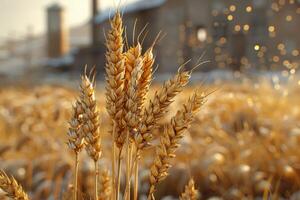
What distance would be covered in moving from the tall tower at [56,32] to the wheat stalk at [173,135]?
1439 inches

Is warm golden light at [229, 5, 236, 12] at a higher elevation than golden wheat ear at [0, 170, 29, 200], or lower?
higher

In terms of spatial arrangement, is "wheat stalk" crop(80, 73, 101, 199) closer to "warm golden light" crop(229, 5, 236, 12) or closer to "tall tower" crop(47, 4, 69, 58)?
"warm golden light" crop(229, 5, 236, 12)

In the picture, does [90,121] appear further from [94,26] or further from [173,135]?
[94,26]

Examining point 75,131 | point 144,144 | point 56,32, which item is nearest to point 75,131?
point 75,131

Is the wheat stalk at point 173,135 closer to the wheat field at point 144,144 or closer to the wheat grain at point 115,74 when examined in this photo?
the wheat field at point 144,144

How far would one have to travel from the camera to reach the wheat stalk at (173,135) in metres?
1.17

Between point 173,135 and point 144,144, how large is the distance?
0.07 meters

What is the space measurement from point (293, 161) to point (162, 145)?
6.66 feet

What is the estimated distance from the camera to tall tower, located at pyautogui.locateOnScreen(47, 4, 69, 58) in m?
37.3

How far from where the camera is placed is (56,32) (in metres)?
37.6

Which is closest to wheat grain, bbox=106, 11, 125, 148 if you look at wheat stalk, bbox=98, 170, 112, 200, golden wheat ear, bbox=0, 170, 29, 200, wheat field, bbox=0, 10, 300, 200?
wheat field, bbox=0, 10, 300, 200

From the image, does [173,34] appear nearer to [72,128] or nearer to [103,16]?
[103,16]

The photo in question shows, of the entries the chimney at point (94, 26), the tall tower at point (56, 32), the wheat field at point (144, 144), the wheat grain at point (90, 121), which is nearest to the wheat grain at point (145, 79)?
the wheat field at point (144, 144)

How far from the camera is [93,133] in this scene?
1.23m
